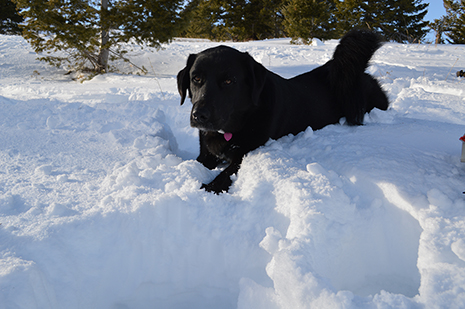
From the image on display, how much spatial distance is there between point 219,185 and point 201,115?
0.47m

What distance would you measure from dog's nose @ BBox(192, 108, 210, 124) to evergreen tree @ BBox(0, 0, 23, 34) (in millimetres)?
24849

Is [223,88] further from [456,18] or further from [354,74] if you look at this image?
[456,18]


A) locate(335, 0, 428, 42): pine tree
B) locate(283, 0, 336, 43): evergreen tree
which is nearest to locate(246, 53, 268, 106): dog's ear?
locate(283, 0, 336, 43): evergreen tree

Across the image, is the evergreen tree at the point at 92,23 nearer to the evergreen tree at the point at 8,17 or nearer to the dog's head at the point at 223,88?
Result: the dog's head at the point at 223,88

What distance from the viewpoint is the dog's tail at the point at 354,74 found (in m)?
3.12

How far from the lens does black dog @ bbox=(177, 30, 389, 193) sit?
215 cm

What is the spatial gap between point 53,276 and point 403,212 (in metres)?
1.67

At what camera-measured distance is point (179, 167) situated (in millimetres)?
2070

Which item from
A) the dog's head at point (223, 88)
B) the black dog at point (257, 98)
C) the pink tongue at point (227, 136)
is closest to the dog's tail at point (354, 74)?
the black dog at point (257, 98)

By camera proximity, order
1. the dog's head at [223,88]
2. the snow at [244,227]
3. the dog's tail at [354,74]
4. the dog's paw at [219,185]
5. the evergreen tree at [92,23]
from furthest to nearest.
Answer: the evergreen tree at [92,23] < the dog's tail at [354,74] < the dog's head at [223,88] < the dog's paw at [219,185] < the snow at [244,227]

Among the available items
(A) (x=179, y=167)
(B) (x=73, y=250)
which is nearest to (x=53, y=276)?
(B) (x=73, y=250)

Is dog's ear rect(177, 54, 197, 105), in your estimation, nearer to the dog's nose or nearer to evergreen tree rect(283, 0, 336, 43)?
the dog's nose

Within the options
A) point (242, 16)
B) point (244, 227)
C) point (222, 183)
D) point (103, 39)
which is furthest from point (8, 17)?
point (244, 227)

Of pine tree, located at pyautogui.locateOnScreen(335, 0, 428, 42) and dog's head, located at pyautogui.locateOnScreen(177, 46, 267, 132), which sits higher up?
pine tree, located at pyautogui.locateOnScreen(335, 0, 428, 42)
